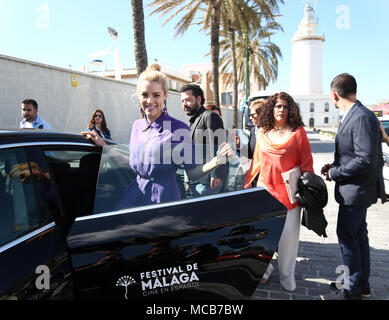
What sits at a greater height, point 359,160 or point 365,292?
point 359,160

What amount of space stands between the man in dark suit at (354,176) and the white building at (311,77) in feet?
259

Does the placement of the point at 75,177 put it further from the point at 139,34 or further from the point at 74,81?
→ the point at 74,81

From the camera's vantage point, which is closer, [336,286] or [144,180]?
[144,180]

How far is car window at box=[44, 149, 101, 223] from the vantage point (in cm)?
175

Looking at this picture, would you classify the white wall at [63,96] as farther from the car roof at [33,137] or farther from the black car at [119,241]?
the black car at [119,241]

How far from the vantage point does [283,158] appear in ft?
8.31

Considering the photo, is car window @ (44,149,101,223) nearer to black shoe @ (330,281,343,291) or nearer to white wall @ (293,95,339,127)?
black shoe @ (330,281,343,291)

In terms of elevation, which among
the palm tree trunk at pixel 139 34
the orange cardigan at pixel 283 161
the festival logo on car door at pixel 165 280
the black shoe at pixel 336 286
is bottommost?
the black shoe at pixel 336 286

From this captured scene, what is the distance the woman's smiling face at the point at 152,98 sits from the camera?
6.60ft

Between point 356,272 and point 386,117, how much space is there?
4127 millimetres

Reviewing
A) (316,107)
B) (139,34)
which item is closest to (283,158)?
(139,34)

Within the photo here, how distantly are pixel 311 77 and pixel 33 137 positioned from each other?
8479 cm

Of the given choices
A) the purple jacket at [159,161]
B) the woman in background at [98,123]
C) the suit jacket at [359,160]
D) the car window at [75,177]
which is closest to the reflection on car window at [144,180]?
the purple jacket at [159,161]
